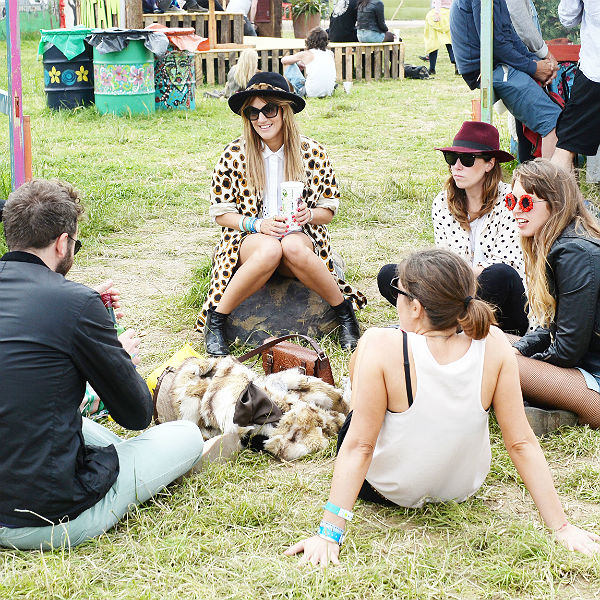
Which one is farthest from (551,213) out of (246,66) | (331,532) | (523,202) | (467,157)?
(246,66)

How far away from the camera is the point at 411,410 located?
2.90 meters

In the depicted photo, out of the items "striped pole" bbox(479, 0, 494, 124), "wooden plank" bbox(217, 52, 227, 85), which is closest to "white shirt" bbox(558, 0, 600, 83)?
"striped pole" bbox(479, 0, 494, 124)

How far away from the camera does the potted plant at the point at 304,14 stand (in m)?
19.2

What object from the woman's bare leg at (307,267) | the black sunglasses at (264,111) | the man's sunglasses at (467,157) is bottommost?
the woman's bare leg at (307,267)

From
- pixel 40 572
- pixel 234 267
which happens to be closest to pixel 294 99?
pixel 234 267

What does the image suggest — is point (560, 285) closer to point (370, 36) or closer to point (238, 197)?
point (238, 197)

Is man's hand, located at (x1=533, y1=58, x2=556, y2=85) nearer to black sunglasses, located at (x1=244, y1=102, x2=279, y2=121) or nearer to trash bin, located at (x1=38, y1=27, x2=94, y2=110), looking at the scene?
black sunglasses, located at (x1=244, y1=102, x2=279, y2=121)

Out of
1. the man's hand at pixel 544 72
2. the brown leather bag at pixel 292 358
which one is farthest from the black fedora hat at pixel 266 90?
the man's hand at pixel 544 72

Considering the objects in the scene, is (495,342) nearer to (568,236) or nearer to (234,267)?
(568,236)

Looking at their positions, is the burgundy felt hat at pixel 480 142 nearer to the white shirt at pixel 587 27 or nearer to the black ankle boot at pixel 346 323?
the black ankle boot at pixel 346 323

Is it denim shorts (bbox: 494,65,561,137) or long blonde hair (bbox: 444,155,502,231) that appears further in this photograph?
denim shorts (bbox: 494,65,561,137)

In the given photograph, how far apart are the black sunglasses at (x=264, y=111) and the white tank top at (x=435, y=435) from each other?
7.81 feet

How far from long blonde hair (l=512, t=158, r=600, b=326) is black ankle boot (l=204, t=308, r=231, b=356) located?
1826 millimetres

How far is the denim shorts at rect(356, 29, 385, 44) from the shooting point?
16.2m
